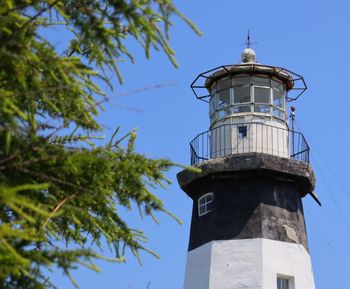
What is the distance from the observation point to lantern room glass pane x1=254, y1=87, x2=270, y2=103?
63.1 ft

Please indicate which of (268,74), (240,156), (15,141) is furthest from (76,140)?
(268,74)

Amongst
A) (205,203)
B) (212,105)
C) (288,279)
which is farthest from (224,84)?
(288,279)

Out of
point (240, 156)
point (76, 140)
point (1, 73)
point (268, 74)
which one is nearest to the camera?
point (1, 73)

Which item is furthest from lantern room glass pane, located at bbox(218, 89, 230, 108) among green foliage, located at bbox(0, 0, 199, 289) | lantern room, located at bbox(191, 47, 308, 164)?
green foliage, located at bbox(0, 0, 199, 289)

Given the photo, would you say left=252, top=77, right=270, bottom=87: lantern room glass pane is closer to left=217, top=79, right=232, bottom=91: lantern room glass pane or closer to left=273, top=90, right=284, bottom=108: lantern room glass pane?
left=273, top=90, right=284, bottom=108: lantern room glass pane

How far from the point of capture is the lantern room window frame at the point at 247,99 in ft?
62.6

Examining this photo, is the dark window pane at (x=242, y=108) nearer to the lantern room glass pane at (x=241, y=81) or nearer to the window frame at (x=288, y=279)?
the lantern room glass pane at (x=241, y=81)

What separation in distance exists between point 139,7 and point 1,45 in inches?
46.5

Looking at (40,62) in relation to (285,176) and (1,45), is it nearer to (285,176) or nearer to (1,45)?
(1,45)

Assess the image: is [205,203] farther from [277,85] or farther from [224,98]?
[277,85]

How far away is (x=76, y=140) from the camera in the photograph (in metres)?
8.28

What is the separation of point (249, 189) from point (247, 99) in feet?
7.81

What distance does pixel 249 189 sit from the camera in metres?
18.2

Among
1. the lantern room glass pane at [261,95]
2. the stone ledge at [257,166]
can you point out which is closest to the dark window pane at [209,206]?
the stone ledge at [257,166]
